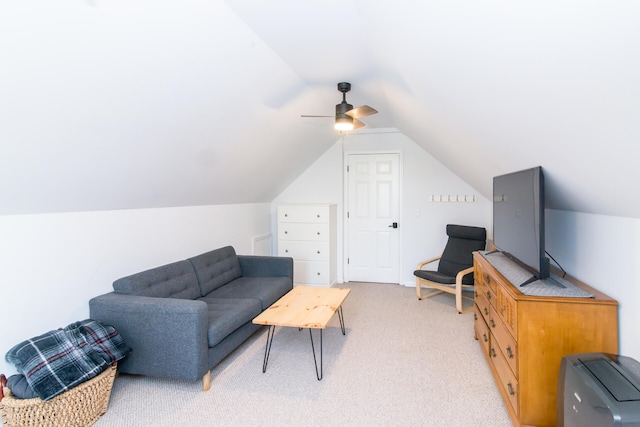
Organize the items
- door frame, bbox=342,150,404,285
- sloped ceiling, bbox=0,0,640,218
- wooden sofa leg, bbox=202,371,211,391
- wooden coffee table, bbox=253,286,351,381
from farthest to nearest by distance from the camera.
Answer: door frame, bbox=342,150,404,285, wooden coffee table, bbox=253,286,351,381, wooden sofa leg, bbox=202,371,211,391, sloped ceiling, bbox=0,0,640,218

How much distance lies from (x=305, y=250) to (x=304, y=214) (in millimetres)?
539

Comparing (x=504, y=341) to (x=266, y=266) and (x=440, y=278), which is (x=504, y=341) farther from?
(x=266, y=266)

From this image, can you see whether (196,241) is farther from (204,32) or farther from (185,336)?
(204,32)

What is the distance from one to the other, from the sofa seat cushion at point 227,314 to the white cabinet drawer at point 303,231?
193 cm

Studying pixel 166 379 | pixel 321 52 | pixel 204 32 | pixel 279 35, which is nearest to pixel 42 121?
pixel 204 32

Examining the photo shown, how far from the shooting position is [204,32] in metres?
1.87

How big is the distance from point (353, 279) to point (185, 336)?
3418mm

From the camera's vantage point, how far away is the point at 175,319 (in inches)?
91.3

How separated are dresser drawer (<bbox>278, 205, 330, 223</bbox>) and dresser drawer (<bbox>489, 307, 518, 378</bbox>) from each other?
275cm

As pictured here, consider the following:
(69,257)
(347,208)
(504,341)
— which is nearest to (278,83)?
(69,257)

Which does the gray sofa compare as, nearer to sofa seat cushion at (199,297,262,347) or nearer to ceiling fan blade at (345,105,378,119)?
sofa seat cushion at (199,297,262,347)

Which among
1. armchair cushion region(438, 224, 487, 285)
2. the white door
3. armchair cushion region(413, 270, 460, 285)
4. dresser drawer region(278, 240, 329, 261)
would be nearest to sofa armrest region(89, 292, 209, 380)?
dresser drawer region(278, 240, 329, 261)

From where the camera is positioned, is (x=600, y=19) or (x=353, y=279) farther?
(x=353, y=279)

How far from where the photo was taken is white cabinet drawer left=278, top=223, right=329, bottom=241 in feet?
16.1
